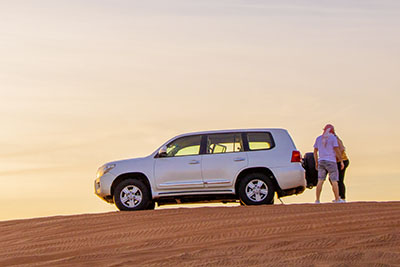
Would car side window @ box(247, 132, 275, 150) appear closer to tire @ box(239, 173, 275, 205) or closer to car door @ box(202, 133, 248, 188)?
car door @ box(202, 133, 248, 188)

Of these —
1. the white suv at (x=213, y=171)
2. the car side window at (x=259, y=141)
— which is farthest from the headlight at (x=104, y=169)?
the car side window at (x=259, y=141)

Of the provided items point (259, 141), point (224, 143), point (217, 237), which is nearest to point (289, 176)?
point (259, 141)

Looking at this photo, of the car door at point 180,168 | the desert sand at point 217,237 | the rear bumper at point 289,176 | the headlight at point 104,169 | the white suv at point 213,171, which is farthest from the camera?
the headlight at point 104,169

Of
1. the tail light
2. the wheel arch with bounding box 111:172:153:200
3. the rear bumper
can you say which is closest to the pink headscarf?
the tail light

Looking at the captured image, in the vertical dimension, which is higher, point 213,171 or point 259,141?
point 259,141

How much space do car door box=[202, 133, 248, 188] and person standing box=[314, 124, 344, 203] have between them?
1.55m

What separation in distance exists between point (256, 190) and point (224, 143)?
3.97ft

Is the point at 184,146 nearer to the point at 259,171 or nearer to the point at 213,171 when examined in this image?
the point at 213,171

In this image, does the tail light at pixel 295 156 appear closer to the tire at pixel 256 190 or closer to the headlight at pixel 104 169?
the tire at pixel 256 190

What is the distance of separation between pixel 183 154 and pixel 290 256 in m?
6.56

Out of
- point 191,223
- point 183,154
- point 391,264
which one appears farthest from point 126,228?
point 391,264

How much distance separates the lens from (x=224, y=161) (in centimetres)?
1728

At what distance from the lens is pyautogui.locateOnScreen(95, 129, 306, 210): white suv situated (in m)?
17.2

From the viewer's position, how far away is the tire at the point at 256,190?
1716 centimetres
